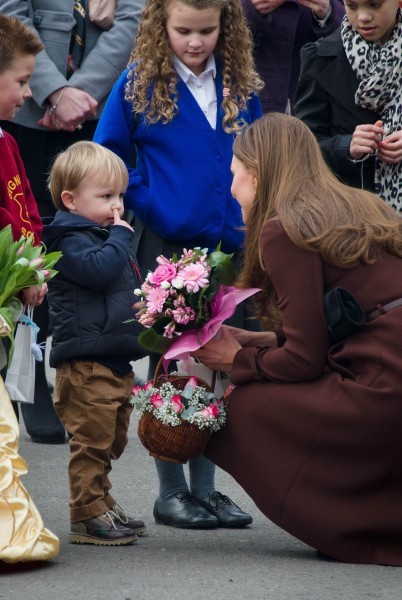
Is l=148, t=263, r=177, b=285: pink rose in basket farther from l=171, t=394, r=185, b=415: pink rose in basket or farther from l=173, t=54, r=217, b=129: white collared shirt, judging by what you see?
l=173, t=54, r=217, b=129: white collared shirt

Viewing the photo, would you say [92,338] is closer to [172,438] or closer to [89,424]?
[89,424]

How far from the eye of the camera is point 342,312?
407 cm

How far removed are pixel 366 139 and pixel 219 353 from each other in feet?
4.07

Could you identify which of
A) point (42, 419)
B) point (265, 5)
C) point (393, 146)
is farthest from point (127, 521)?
point (265, 5)

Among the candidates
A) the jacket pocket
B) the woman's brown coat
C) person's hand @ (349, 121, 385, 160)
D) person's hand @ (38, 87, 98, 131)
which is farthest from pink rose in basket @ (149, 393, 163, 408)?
the jacket pocket

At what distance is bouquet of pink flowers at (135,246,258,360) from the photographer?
Result: 4.25 meters

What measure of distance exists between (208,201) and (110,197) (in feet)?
1.44

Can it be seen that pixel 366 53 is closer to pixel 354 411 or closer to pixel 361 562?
pixel 354 411

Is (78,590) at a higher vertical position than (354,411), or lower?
lower

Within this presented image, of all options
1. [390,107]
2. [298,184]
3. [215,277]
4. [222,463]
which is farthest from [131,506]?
[390,107]

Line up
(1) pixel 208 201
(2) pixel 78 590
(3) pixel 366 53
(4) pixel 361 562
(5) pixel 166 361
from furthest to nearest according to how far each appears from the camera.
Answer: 1. (3) pixel 366 53
2. (1) pixel 208 201
3. (5) pixel 166 361
4. (4) pixel 361 562
5. (2) pixel 78 590

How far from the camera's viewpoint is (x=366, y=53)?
17.4 ft

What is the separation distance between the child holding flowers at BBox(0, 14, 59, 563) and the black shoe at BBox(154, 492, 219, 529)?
0.76 metres

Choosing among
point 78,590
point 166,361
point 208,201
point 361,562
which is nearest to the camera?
point 78,590
